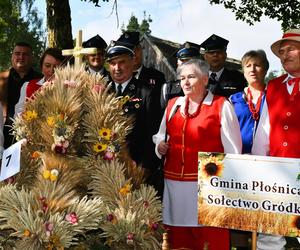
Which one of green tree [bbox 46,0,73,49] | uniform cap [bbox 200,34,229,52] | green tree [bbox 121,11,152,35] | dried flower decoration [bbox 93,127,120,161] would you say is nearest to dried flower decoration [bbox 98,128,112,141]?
dried flower decoration [bbox 93,127,120,161]

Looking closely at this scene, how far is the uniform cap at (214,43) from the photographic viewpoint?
5365mm

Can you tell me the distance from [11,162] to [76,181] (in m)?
0.44

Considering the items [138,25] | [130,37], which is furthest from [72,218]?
[138,25]

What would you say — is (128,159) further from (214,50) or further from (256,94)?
(214,50)

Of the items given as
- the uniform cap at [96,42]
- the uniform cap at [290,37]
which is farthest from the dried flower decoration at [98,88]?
the uniform cap at [96,42]

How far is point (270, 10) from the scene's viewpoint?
12617mm

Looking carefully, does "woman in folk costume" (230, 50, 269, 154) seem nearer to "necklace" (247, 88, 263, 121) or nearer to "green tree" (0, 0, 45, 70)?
"necklace" (247, 88, 263, 121)

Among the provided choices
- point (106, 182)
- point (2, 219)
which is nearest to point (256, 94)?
point (106, 182)

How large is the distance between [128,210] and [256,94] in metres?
2.01

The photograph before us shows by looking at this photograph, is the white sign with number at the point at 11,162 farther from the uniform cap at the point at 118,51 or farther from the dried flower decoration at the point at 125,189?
the uniform cap at the point at 118,51

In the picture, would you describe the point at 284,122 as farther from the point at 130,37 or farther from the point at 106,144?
the point at 130,37

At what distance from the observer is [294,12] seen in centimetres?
1202

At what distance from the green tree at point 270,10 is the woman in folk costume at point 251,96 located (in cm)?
816

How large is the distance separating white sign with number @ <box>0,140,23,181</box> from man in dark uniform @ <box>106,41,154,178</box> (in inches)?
44.6
